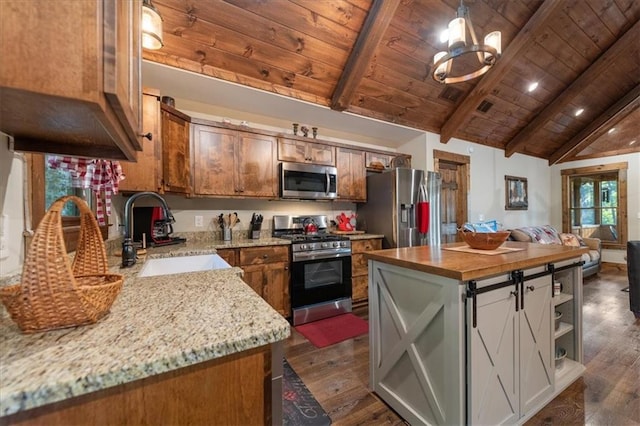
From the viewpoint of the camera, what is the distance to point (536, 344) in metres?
1.58

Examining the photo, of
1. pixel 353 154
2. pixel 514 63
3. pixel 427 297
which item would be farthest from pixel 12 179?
pixel 514 63

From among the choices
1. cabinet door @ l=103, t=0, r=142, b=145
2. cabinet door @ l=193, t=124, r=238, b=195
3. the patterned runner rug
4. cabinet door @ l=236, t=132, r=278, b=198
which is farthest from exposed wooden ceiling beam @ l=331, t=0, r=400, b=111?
the patterned runner rug

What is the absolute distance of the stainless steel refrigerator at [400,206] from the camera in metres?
3.45

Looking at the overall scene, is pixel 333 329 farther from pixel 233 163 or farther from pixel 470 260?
pixel 233 163

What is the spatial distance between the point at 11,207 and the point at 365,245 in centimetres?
298

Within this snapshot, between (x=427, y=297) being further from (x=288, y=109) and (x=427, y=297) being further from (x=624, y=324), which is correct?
(x=624, y=324)

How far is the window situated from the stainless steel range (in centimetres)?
615

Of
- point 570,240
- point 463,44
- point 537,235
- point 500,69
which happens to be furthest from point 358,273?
point 570,240

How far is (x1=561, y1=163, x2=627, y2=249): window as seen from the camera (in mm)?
5449

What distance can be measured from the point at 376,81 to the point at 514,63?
1.87 meters

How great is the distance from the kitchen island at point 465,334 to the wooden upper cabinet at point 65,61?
134cm

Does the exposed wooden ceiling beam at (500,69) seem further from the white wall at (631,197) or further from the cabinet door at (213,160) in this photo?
the white wall at (631,197)

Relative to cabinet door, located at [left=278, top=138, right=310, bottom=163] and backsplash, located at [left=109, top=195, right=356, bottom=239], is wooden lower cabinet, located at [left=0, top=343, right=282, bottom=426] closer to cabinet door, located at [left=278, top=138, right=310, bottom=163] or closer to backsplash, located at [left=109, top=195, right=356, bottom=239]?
backsplash, located at [left=109, top=195, right=356, bottom=239]

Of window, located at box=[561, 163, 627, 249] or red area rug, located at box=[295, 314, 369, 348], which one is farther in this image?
window, located at box=[561, 163, 627, 249]
